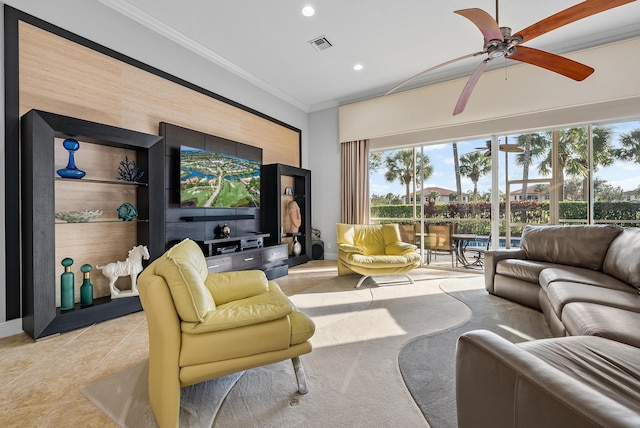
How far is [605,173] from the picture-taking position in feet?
12.9

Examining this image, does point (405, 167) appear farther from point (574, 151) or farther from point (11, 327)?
point (11, 327)

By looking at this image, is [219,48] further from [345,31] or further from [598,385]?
[598,385]

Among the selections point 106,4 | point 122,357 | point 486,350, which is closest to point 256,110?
point 106,4

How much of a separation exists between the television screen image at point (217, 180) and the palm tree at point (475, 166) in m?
3.42

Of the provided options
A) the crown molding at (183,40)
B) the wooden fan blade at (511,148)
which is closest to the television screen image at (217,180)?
the crown molding at (183,40)

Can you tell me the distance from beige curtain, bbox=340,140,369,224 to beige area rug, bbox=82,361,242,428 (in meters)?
4.15

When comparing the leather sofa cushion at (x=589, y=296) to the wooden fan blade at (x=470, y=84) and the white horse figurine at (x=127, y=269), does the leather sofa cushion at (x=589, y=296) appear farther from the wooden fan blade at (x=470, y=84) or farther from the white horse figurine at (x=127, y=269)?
the white horse figurine at (x=127, y=269)

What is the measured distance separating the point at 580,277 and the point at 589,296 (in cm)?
59

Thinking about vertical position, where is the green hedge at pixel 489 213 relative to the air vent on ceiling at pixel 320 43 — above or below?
below

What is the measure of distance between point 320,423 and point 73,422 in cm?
121

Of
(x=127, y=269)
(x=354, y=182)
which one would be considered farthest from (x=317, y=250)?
(x=127, y=269)

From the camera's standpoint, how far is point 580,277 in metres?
2.50

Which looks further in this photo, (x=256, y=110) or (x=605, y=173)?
(x=256, y=110)

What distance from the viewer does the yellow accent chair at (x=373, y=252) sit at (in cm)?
380
